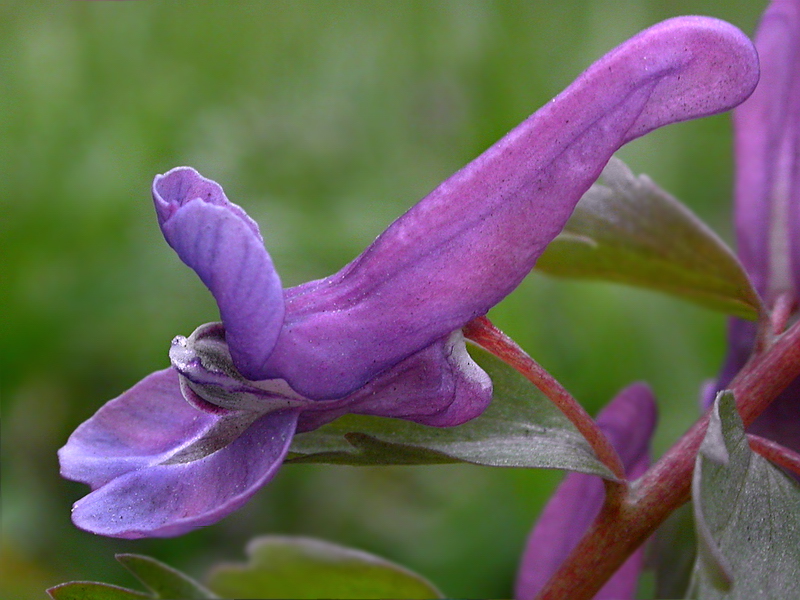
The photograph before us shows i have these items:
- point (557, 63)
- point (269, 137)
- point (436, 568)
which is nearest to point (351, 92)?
point (269, 137)

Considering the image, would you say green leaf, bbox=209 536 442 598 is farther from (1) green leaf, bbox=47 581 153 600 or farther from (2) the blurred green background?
(2) the blurred green background

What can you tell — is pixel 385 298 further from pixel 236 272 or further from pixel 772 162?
pixel 772 162

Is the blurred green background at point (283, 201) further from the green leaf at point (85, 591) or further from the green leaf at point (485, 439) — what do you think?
the green leaf at point (485, 439)

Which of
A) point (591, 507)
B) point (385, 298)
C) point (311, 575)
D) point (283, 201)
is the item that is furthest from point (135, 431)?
point (283, 201)

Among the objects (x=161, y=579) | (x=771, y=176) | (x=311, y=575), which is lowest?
(x=311, y=575)

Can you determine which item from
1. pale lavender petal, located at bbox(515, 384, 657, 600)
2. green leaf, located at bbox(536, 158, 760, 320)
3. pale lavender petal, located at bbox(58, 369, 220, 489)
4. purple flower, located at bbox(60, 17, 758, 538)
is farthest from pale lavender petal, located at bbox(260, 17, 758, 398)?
pale lavender petal, located at bbox(515, 384, 657, 600)

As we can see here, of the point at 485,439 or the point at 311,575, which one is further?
the point at 311,575
